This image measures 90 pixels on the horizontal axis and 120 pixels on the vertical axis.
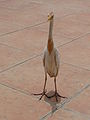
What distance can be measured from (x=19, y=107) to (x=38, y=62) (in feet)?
5.92

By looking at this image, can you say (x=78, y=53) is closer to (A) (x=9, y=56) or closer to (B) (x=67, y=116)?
(A) (x=9, y=56)

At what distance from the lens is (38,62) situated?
616 centimetres

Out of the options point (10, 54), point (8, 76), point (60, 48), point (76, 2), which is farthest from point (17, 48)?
point (76, 2)

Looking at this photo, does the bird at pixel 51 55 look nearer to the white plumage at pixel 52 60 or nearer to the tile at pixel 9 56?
the white plumage at pixel 52 60

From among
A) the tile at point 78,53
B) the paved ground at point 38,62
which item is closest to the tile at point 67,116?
the paved ground at point 38,62

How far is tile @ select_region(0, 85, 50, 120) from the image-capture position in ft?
14.1

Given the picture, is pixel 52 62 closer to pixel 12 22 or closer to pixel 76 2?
pixel 12 22

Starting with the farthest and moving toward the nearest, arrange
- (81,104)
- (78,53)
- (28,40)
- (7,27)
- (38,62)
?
(7,27), (28,40), (78,53), (38,62), (81,104)

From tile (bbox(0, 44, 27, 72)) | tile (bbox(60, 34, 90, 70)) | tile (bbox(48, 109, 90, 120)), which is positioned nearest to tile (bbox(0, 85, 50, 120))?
tile (bbox(48, 109, 90, 120))

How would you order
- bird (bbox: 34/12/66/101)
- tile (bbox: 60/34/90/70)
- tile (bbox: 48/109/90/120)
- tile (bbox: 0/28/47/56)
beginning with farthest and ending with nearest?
tile (bbox: 0/28/47/56) < tile (bbox: 60/34/90/70) < bird (bbox: 34/12/66/101) < tile (bbox: 48/109/90/120)

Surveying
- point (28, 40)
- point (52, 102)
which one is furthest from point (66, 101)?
point (28, 40)

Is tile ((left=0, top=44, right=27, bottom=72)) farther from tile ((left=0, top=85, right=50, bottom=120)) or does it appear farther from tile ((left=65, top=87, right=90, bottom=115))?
tile ((left=65, top=87, right=90, bottom=115))

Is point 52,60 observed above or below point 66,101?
above

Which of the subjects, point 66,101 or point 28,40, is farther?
point 28,40
